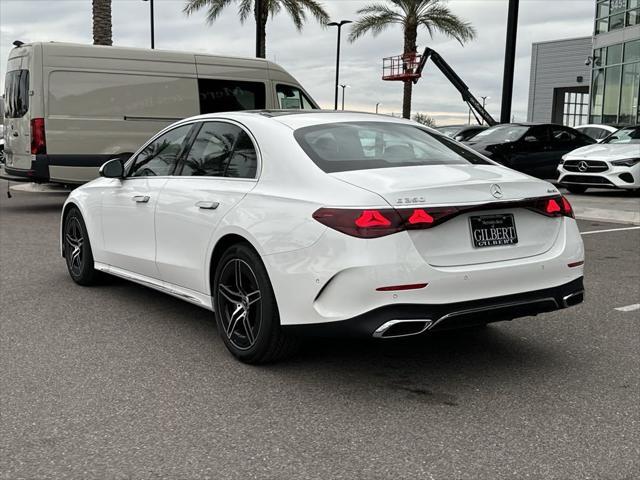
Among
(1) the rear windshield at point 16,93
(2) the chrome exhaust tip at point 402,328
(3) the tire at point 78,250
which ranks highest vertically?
(1) the rear windshield at point 16,93

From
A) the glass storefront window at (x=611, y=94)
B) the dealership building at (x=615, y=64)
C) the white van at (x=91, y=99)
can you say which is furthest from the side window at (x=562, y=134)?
the glass storefront window at (x=611, y=94)

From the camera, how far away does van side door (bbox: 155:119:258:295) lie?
15.3ft

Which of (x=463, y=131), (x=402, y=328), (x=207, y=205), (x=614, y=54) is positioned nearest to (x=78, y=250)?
(x=207, y=205)

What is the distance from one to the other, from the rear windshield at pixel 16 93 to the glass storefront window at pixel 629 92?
25793 mm

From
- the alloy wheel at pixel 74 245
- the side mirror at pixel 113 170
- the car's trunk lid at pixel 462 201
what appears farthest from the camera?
the alloy wheel at pixel 74 245

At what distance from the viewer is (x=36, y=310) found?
581 cm

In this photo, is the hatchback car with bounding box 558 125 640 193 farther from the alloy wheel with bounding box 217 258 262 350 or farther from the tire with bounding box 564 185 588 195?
the alloy wheel with bounding box 217 258 262 350

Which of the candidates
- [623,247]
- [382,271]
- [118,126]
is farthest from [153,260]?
[118,126]

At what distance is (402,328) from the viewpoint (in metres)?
3.81

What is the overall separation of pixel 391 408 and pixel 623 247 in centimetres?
653

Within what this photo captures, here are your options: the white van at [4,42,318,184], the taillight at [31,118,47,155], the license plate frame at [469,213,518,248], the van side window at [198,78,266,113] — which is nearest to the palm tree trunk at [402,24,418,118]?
the van side window at [198,78,266,113]

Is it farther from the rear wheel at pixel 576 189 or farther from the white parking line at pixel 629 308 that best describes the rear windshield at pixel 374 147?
the rear wheel at pixel 576 189

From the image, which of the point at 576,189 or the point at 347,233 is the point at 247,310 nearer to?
the point at 347,233

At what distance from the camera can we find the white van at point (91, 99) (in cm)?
1257
